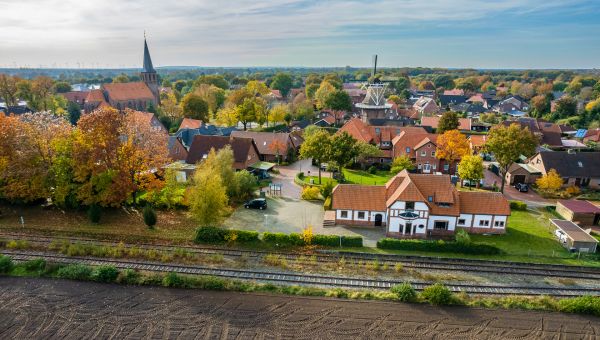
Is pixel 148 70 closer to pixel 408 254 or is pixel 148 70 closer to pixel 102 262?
pixel 102 262

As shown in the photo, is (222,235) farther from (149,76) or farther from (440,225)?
(149,76)

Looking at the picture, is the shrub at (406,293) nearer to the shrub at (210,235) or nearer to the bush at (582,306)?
the bush at (582,306)

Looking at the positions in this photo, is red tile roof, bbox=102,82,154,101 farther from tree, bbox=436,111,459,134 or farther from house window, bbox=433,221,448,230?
house window, bbox=433,221,448,230

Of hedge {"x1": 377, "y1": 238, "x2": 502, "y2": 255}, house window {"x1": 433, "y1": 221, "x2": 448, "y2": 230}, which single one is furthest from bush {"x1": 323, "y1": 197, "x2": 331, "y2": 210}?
house window {"x1": 433, "y1": 221, "x2": 448, "y2": 230}

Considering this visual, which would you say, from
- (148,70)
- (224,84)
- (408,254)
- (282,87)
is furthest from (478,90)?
(408,254)

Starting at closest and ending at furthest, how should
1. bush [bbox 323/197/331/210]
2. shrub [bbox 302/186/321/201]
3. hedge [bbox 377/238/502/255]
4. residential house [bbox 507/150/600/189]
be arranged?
1. hedge [bbox 377/238/502/255]
2. bush [bbox 323/197/331/210]
3. shrub [bbox 302/186/321/201]
4. residential house [bbox 507/150/600/189]
